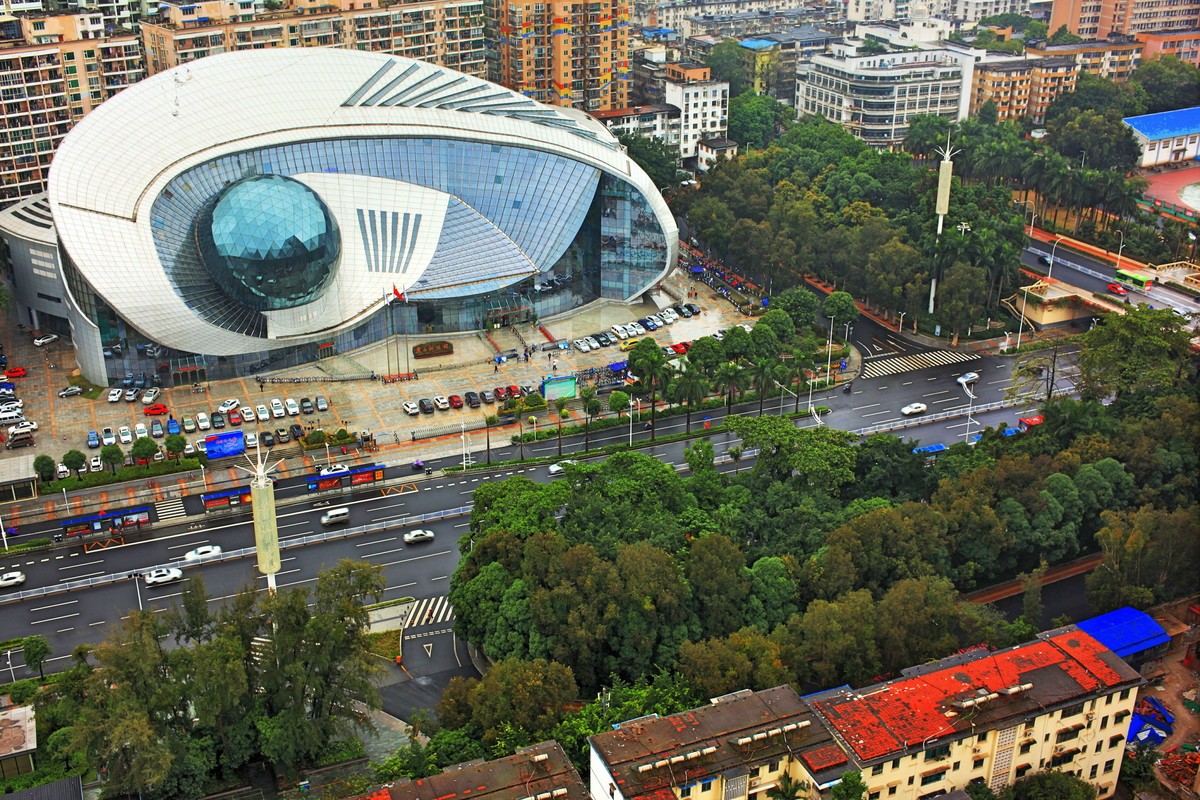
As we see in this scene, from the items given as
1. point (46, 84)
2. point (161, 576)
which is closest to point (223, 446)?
point (161, 576)

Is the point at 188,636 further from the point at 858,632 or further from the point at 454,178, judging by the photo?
the point at 454,178

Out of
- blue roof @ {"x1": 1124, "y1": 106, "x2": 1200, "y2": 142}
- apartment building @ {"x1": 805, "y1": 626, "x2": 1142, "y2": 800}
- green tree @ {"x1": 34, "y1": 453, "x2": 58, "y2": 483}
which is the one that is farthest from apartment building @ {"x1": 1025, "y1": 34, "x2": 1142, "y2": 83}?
green tree @ {"x1": 34, "y1": 453, "x2": 58, "y2": 483}

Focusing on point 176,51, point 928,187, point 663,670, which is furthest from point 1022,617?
point 176,51

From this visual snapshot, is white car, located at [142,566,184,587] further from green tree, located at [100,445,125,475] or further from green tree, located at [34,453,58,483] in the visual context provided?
green tree, located at [34,453,58,483]

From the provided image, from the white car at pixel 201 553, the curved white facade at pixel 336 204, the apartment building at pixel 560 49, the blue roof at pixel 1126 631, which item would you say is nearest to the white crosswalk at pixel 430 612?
the white car at pixel 201 553

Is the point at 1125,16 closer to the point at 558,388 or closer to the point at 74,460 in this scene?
the point at 558,388
